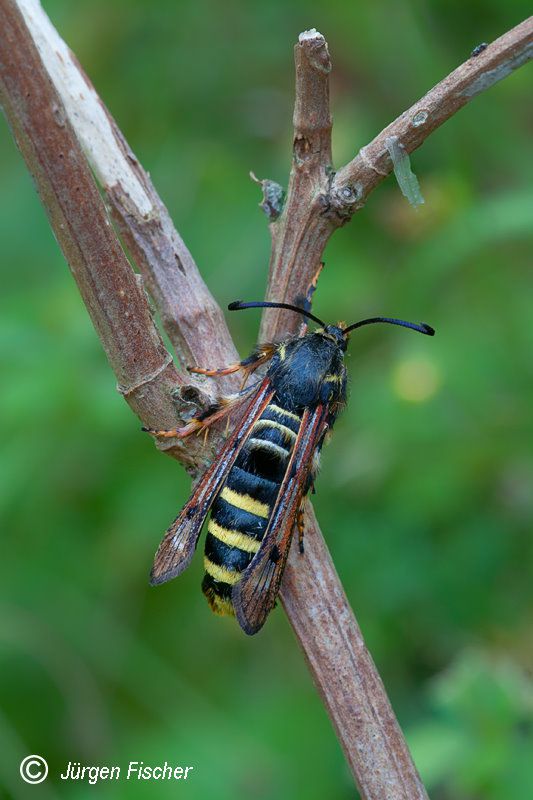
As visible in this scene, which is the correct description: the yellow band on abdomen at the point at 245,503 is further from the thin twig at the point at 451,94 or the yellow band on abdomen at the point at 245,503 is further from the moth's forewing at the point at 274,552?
the thin twig at the point at 451,94

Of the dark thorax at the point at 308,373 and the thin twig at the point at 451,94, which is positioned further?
the dark thorax at the point at 308,373

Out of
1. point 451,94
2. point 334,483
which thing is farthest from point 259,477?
point 334,483

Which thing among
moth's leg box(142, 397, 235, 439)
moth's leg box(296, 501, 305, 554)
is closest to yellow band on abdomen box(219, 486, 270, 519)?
moth's leg box(296, 501, 305, 554)

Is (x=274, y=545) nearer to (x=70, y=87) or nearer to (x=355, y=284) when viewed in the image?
(x=70, y=87)

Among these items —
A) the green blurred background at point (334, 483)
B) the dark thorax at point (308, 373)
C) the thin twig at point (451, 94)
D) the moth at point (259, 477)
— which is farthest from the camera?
the green blurred background at point (334, 483)

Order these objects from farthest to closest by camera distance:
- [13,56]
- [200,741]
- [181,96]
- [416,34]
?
[181,96], [416,34], [200,741], [13,56]

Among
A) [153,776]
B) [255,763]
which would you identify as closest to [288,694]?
[255,763]

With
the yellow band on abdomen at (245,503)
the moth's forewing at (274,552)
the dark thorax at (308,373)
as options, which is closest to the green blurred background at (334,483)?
the dark thorax at (308,373)
